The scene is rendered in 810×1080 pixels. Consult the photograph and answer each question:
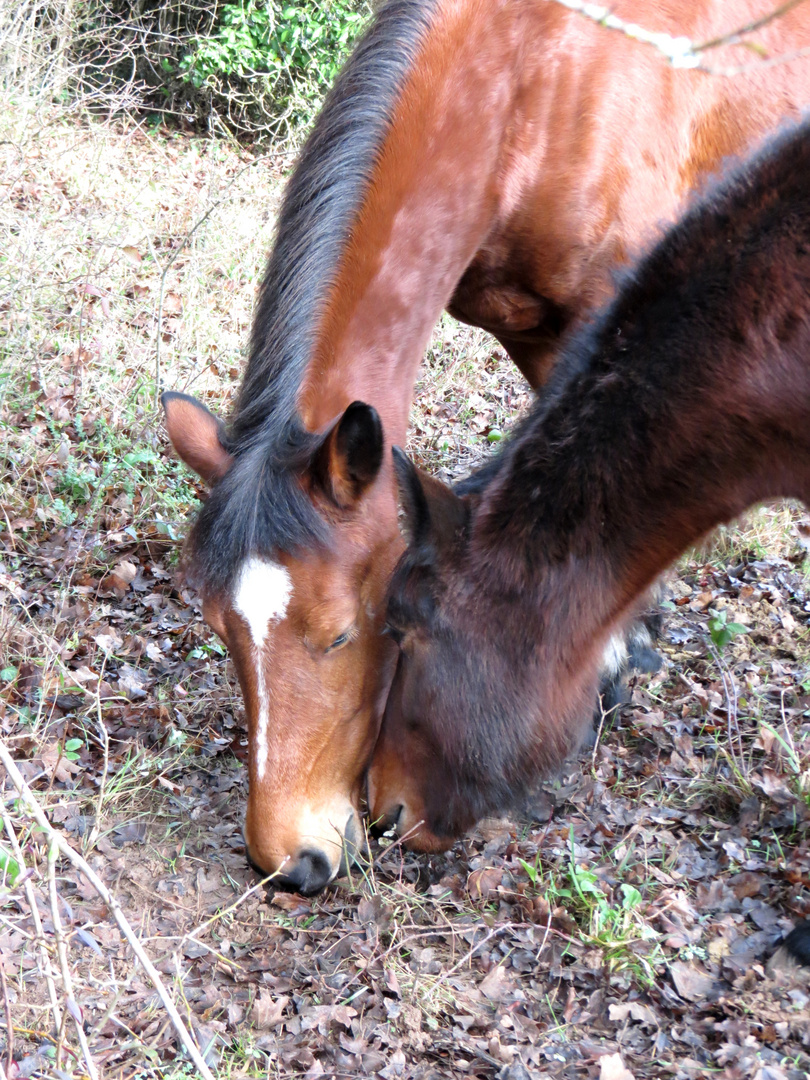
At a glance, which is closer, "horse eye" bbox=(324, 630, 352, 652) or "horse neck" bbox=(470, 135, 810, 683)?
"horse neck" bbox=(470, 135, 810, 683)

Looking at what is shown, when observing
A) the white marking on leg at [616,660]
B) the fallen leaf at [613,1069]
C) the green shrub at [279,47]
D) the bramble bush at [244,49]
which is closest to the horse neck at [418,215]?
the white marking on leg at [616,660]

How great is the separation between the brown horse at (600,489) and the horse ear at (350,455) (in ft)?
0.79

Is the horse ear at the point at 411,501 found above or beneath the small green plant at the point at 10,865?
above

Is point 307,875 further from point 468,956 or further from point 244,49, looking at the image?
point 244,49

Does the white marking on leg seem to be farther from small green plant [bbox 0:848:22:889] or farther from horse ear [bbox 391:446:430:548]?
small green plant [bbox 0:848:22:889]

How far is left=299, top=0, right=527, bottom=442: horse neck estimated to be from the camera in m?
3.10

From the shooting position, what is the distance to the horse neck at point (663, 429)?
2258 millimetres

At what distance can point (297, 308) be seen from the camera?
3084mm

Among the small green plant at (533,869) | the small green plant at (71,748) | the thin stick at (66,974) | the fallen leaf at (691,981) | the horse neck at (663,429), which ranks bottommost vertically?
the small green plant at (71,748)

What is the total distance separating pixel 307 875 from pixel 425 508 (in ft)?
4.04

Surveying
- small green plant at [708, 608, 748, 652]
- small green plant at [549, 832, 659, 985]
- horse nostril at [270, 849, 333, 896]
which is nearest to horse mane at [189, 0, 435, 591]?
horse nostril at [270, 849, 333, 896]

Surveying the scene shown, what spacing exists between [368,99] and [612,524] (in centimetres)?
193

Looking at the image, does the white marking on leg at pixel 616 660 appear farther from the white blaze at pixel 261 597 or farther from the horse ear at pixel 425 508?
the white blaze at pixel 261 597

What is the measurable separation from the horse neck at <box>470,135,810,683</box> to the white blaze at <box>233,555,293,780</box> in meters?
0.59
